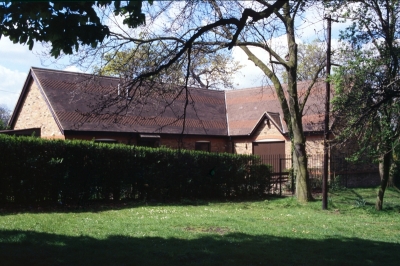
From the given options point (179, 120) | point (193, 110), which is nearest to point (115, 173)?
point (179, 120)

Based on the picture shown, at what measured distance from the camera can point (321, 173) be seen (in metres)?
27.8

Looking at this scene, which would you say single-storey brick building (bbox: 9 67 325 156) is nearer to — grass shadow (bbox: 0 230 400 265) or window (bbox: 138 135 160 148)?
window (bbox: 138 135 160 148)

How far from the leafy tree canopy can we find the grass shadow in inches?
140

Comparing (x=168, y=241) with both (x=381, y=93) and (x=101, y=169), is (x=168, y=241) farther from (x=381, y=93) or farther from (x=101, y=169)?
(x=101, y=169)

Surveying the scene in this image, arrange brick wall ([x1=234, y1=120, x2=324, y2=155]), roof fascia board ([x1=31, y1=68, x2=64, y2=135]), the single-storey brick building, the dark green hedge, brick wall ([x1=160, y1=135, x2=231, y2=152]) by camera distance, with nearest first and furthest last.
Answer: the dark green hedge, roof fascia board ([x1=31, y1=68, x2=64, y2=135]), the single-storey brick building, brick wall ([x1=160, y1=135, x2=231, y2=152]), brick wall ([x1=234, y1=120, x2=324, y2=155])

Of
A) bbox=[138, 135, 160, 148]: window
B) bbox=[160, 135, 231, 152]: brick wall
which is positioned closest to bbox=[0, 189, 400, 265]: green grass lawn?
bbox=[138, 135, 160, 148]: window

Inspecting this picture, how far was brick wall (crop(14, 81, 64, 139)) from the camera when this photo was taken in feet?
83.7

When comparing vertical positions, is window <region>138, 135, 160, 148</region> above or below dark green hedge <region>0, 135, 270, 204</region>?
above

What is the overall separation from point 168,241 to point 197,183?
11139mm

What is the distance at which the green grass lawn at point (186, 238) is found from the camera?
27.9ft

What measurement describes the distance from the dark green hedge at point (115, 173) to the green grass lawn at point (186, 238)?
1002 millimetres

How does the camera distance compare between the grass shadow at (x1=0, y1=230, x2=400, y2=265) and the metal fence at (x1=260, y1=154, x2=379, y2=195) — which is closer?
the grass shadow at (x1=0, y1=230, x2=400, y2=265)

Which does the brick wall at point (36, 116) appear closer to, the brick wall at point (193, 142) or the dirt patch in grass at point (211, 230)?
the brick wall at point (193, 142)

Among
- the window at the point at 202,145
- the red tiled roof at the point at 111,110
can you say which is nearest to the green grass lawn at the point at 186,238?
the red tiled roof at the point at 111,110
